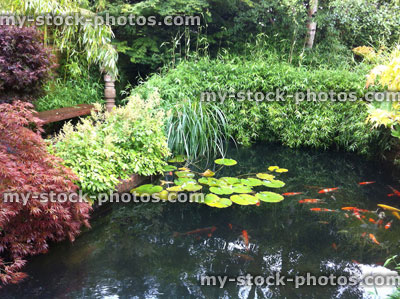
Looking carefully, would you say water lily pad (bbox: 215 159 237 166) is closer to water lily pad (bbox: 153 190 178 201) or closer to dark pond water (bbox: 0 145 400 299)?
dark pond water (bbox: 0 145 400 299)

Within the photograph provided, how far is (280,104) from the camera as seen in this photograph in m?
5.56

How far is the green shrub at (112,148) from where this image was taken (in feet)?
9.58

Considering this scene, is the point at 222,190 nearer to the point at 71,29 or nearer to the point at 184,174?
the point at 184,174

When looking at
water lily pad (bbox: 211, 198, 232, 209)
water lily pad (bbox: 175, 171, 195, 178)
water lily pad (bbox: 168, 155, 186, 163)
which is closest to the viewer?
water lily pad (bbox: 211, 198, 232, 209)

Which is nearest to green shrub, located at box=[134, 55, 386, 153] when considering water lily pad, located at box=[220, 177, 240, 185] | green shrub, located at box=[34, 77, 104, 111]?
green shrub, located at box=[34, 77, 104, 111]

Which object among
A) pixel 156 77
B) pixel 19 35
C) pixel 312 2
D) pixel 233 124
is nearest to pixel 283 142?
pixel 233 124

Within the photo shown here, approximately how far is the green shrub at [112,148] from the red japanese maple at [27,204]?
0.37 m

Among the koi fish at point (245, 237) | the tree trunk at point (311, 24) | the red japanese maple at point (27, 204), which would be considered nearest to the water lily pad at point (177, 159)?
the koi fish at point (245, 237)

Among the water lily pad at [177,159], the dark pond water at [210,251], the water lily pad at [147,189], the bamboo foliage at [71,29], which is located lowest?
the dark pond water at [210,251]

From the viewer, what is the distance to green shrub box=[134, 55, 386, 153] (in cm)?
515

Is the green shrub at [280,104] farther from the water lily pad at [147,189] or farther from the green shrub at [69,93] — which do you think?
the water lily pad at [147,189]

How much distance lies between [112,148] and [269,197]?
1689 mm

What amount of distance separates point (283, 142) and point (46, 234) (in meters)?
4.20

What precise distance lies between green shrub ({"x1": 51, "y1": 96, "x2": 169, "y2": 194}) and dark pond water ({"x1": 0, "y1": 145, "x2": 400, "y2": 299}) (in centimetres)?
39
